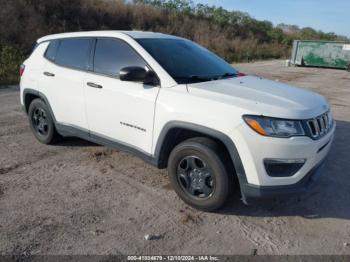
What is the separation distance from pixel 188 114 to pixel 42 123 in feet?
9.76

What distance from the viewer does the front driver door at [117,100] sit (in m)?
3.76

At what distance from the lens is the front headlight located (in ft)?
10.0

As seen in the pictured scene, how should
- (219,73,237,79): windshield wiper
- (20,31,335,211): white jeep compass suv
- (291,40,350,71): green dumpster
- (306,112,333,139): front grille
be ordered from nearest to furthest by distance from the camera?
1. (20,31,335,211): white jeep compass suv
2. (306,112,333,139): front grille
3. (219,73,237,79): windshield wiper
4. (291,40,350,71): green dumpster

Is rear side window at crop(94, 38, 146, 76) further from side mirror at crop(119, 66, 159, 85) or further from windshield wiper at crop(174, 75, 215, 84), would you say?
windshield wiper at crop(174, 75, 215, 84)

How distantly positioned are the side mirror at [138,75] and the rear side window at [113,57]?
207 mm

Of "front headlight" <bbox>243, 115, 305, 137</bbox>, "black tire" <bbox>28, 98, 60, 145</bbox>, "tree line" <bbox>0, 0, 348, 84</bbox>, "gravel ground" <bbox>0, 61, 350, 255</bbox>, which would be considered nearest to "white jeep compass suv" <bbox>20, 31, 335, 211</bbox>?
"front headlight" <bbox>243, 115, 305, 137</bbox>

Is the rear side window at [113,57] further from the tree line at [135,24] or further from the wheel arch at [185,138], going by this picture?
the tree line at [135,24]

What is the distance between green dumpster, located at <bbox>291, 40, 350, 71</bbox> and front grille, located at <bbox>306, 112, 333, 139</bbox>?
1920 cm

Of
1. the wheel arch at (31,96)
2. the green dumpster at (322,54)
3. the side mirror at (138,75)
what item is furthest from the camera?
the green dumpster at (322,54)

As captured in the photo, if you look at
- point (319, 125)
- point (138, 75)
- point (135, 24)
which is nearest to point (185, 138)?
point (138, 75)

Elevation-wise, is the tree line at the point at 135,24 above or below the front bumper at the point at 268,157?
above

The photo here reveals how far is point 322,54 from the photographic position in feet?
70.8

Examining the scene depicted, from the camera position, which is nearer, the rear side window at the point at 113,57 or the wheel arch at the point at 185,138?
the wheel arch at the point at 185,138

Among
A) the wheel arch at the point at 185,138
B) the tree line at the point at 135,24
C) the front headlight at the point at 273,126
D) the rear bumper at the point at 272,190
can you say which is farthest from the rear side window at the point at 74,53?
the tree line at the point at 135,24
